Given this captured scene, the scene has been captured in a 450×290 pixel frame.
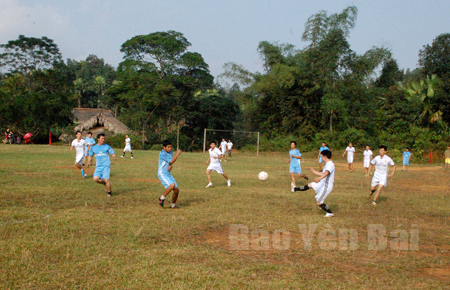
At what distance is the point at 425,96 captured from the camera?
37094 mm

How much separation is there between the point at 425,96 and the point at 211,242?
1462 inches

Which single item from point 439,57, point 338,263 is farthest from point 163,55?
point 338,263

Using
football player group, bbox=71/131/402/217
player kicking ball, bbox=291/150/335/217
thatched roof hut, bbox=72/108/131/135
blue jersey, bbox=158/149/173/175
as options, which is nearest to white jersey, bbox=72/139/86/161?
football player group, bbox=71/131/402/217

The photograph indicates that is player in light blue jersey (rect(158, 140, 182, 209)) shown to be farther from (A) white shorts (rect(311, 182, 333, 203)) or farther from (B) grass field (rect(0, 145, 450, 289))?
(A) white shorts (rect(311, 182, 333, 203))

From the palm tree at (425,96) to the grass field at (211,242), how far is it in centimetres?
2933

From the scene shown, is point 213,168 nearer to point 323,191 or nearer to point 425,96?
point 323,191

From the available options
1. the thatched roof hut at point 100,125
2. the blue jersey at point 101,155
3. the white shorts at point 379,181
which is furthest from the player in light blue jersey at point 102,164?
the thatched roof hut at point 100,125

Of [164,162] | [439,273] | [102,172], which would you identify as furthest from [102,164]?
[439,273]

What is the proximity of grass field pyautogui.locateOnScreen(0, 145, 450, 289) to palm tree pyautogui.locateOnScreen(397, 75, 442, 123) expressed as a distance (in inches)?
1155

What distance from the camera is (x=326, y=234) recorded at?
7.08 m

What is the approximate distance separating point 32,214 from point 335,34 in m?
37.6

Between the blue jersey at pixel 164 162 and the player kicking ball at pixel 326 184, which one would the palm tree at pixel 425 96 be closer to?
the player kicking ball at pixel 326 184

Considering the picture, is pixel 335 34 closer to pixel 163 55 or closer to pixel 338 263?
pixel 163 55

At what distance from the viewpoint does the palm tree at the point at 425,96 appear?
36500 millimetres
